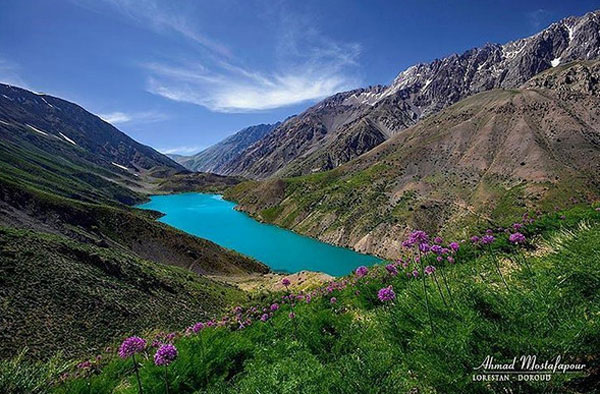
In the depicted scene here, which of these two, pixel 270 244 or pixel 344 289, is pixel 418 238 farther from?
pixel 270 244

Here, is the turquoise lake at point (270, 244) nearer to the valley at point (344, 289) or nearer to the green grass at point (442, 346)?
the valley at point (344, 289)

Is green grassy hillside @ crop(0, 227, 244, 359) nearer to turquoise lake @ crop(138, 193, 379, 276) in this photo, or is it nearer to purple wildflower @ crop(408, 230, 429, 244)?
purple wildflower @ crop(408, 230, 429, 244)

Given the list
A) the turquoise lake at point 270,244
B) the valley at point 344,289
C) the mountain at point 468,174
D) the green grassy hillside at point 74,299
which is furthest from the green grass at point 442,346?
the mountain at point 468,174

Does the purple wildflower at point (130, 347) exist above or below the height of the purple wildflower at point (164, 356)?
below

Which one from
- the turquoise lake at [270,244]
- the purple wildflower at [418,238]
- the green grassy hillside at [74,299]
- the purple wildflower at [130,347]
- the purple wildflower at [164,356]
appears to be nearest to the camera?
the purple wildflower at [164,356]

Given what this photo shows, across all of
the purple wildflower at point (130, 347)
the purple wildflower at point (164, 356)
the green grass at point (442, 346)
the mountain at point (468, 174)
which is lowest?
the purple wildflower at point (130, 347)

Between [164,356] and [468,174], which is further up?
[468,174]

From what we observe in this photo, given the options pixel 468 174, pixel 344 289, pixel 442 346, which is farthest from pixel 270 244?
pixel 442 346
